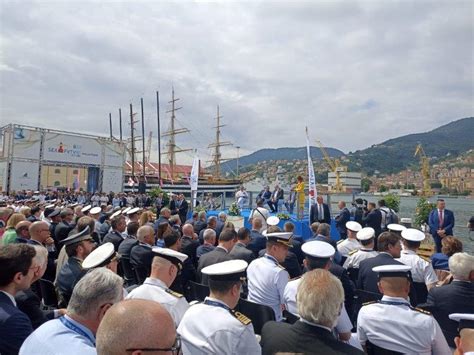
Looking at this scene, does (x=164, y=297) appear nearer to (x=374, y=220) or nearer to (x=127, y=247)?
(x=127, y=247)

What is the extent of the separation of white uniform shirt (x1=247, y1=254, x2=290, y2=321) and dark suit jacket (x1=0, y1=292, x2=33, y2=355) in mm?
2407

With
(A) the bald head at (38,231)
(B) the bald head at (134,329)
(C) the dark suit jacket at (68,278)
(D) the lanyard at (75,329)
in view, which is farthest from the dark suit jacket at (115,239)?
(B) the bald head at (134,329)

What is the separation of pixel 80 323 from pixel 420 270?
4.48 metres

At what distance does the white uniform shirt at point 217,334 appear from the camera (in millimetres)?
2385

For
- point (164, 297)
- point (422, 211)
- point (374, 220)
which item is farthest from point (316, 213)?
point (164, 297)

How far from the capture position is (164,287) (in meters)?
3.36

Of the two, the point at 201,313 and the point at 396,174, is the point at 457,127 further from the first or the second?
the point at 201,313

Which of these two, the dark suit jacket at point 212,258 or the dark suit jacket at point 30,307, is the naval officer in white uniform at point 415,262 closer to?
the dark suit jacket at point 212,258

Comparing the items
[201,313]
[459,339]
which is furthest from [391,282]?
[201,313]

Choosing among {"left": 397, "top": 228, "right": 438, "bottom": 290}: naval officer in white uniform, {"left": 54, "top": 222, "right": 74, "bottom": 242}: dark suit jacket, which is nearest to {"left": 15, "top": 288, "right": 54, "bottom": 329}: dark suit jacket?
{"left": 54, "top": 222, "right": 74, "bottom": 242}: dark suit jacket

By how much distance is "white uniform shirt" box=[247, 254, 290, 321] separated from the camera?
161 inches

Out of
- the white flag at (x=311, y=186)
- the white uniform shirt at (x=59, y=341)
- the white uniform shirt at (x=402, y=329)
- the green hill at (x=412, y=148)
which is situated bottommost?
the white uniform shirt at (x=402, y=329)

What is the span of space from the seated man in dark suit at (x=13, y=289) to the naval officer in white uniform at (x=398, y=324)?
248 cm

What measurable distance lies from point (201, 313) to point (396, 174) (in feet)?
359
